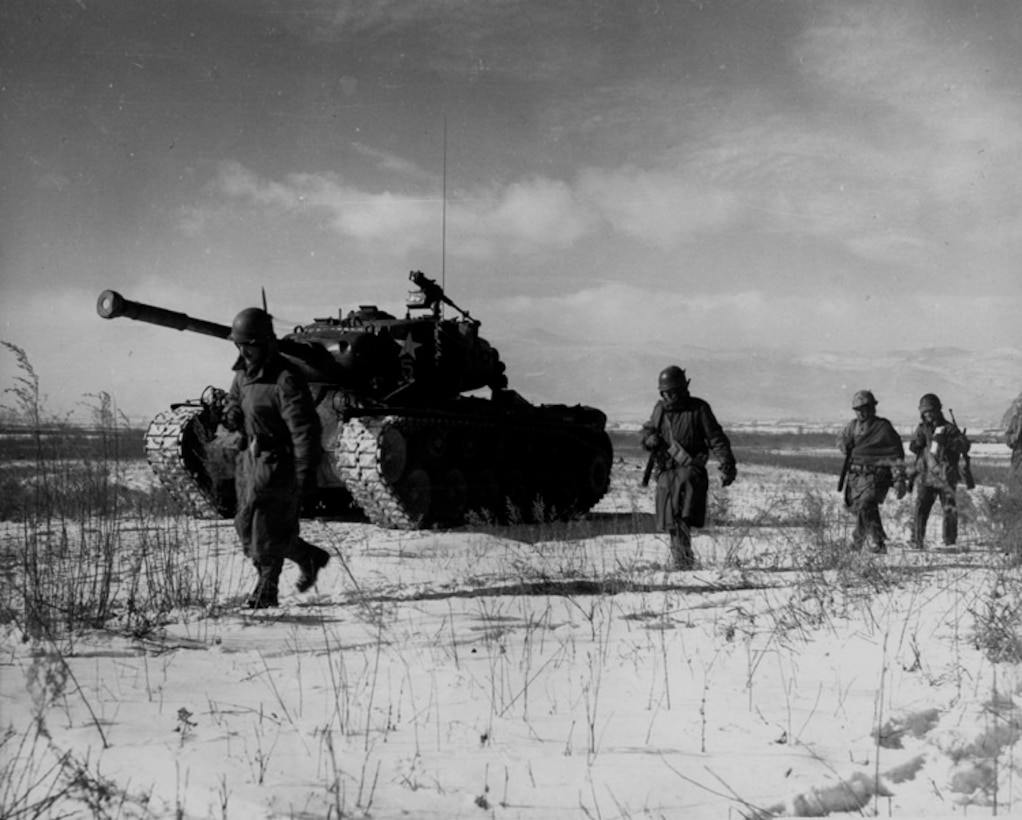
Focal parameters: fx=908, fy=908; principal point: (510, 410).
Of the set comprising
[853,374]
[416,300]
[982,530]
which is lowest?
[982,530]

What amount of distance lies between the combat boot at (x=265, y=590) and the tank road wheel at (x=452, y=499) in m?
5.89

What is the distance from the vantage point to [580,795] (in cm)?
273

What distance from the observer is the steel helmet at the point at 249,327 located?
20.3 feet

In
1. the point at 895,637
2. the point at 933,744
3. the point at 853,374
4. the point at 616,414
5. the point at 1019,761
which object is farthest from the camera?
the point at 853,374

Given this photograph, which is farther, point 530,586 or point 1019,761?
point 530,586

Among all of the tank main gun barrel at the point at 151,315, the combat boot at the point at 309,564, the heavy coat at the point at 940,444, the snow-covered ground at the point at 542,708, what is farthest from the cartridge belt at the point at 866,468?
the tank main gun barrel at the point at 151,315

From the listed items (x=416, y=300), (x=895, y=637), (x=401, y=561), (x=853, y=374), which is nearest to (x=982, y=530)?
(x=895, y=637)

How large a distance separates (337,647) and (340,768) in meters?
1.64

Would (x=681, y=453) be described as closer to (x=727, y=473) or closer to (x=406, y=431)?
(x=727, y=473)

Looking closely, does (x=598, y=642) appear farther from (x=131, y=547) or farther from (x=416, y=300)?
(x=416, y=300)

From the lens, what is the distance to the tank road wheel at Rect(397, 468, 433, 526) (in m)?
10.9

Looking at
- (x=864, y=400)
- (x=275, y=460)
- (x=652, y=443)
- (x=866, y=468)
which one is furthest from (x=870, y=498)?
(x=275, y=460)

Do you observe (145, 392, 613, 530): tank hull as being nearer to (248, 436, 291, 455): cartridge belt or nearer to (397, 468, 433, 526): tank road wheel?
(397, 468, 433, 526): tank road wheel

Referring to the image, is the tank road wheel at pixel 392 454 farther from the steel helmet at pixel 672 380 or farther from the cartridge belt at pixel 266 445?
the cartridge belt at pixel 266 445
